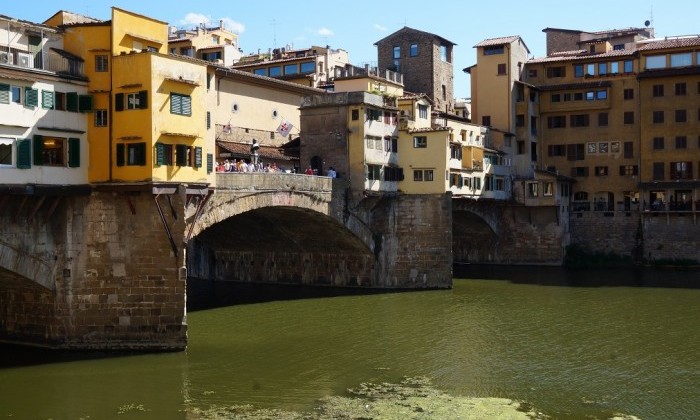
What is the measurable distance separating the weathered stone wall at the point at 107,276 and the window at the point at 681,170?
53.4m

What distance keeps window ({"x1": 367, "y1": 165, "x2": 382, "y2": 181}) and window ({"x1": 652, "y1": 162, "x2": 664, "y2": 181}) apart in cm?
3150

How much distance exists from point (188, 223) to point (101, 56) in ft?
27.3

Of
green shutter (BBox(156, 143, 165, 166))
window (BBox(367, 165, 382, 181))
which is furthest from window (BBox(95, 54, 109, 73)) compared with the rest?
Answer: window (BBox(367, 165, 382, 181))

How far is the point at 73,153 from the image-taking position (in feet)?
108

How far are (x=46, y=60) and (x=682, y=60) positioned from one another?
58019 millimetres

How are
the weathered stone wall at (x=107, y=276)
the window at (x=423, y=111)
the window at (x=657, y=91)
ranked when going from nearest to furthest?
the weathered stone wall at (x=107, y=276) → the window at (x=423, y=111) → the window at (x=657, y=91)

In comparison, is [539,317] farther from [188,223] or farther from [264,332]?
[188,223]

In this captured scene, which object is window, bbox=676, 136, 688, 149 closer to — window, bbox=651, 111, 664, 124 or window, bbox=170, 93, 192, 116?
window, bbox=651, 111, 664, 124

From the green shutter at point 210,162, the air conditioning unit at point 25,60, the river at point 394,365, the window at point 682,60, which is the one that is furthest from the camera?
the window at point 682,60

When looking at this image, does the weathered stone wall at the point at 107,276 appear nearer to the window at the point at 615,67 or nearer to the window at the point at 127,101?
the window at the point at 127,101

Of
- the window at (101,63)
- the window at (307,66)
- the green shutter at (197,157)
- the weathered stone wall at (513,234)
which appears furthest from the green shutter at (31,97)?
the window at (307,66)

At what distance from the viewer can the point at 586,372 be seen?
31531 millimetres

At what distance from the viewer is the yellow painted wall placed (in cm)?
3353

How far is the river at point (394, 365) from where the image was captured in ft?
86.4
